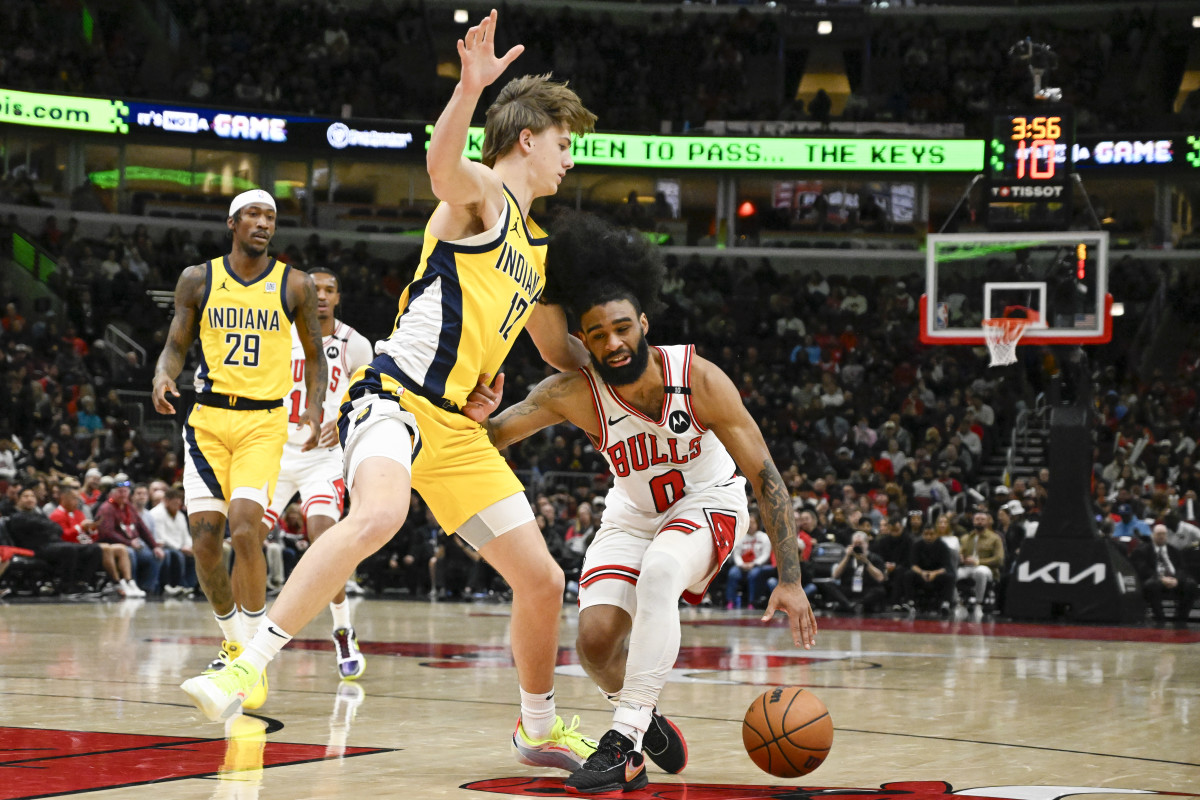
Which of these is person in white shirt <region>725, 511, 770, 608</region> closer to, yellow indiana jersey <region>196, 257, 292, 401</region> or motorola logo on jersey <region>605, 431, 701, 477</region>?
yellow indiana jersey <region>196, 257, 292, 401</region>

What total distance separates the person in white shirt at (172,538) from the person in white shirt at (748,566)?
629 centimetres

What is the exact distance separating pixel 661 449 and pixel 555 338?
0.55 metres

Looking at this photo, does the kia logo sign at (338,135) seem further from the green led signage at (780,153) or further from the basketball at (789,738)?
the basketball at (789,738)

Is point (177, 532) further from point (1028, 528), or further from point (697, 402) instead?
point (697, 402)

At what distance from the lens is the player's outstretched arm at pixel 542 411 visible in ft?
15.5

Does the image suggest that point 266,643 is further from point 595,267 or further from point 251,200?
point 251,200

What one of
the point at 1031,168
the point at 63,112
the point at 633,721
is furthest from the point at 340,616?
the point at 63,112

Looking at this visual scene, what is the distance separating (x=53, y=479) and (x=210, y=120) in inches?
499

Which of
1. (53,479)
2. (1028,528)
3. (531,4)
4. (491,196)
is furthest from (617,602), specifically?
(531,4)

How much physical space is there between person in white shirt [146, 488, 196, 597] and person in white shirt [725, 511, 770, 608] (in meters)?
6.29

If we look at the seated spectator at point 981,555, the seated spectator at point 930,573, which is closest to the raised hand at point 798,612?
the seated spectator at point 930,573

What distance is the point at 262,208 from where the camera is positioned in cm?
658

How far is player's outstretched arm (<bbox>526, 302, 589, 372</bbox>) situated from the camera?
4.75 meters

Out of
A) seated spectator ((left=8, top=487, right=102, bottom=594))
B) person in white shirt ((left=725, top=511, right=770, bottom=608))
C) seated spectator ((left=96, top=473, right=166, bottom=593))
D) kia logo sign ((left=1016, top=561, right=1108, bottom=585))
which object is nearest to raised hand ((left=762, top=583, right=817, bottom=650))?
kia logo sign ((left=1016, top=561, right=1108, bottom=585))
